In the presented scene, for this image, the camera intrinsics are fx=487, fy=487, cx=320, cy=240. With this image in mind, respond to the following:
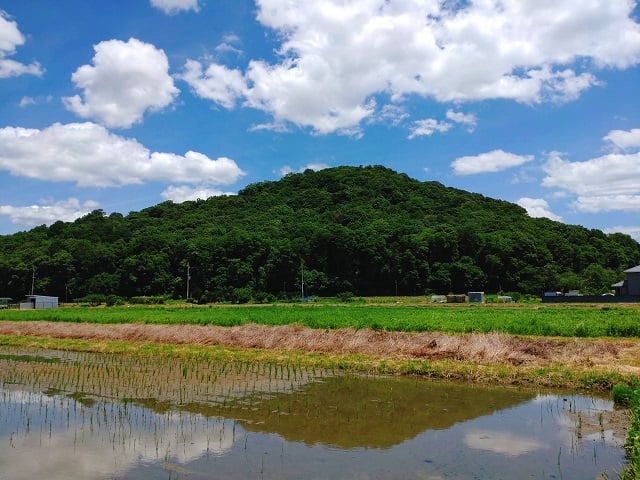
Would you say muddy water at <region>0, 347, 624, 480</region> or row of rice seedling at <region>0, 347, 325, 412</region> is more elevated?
muddy water at <region>0, 347, 624, 480</region>

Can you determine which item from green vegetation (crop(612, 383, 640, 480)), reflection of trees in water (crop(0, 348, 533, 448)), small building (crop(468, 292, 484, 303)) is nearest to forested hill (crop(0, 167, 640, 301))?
small building (crop(468, 292, 484, 303))

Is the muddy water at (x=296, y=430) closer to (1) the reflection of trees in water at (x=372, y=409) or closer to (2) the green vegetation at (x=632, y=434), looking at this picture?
(1) the reflection of trees in water at (x=372, y=409)

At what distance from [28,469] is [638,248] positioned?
437ft

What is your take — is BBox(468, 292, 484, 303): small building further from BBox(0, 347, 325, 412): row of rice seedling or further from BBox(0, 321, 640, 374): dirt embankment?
BBox(0, 347, 325, 412): row of rice seedling

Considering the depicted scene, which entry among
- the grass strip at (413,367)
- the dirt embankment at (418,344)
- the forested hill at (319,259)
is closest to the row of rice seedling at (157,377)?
the grass strip at (413,367)

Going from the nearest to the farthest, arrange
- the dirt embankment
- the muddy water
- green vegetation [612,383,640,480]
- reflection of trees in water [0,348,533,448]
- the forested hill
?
green vegetation [612,383,640,480] → the muddy water → reflection of trees in water [0,348,533,448] → the dirt embankment → the forested hill

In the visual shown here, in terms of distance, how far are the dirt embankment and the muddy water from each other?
11.0ft

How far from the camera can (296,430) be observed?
1110 centimetres

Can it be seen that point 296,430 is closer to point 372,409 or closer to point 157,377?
point 372,409

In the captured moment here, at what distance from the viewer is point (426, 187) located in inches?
4579

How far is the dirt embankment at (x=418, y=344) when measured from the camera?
18469 mm

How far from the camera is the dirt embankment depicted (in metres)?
18.5

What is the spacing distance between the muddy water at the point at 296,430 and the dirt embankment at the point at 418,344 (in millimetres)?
3355

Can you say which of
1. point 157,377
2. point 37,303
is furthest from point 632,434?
point 37,303
